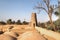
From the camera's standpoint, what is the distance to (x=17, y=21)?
3275 cm

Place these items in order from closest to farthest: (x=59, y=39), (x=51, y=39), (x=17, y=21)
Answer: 1. (x=59, y=39)
2. (x=51, y=39)
3. (x=17, y=21)

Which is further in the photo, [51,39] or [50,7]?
[50,7]

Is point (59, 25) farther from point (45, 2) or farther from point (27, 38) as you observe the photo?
point (27, 38)

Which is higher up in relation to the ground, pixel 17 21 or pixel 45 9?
pixel 45 9

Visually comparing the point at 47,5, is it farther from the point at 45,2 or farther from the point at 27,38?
the point at 27,38

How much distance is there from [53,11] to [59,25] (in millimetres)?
3856

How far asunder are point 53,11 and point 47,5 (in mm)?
1199

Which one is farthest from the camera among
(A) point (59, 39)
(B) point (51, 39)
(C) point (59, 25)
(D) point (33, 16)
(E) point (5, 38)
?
(D) point (33, 16)

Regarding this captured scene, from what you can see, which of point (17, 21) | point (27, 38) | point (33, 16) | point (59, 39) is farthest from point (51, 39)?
point (17, 21)

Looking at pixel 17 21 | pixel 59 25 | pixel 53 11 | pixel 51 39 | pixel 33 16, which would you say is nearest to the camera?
pixel 51 39

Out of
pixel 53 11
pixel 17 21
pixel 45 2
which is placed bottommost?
pixel 17 21

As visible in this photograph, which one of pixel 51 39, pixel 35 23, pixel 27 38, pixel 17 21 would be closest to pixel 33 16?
pixel 35 23

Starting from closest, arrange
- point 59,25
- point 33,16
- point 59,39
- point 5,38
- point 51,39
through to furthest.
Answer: point 5,38 → point 59,39 → point 51,39 → point 59,25 → point 33,16

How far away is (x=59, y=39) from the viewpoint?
329 inches
